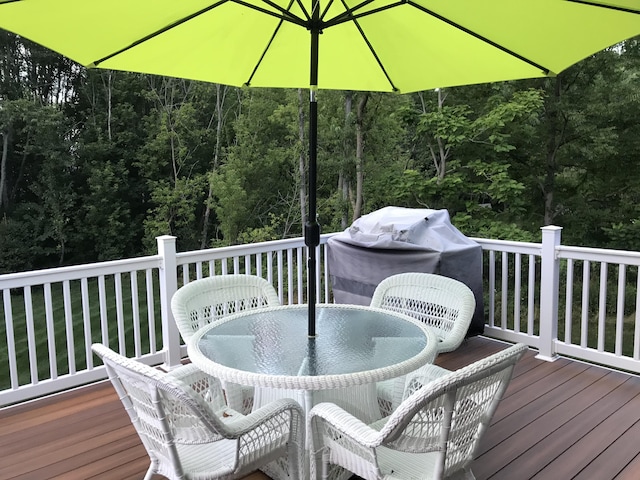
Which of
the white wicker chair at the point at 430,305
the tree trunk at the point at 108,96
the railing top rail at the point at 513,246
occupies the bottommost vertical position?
the white wicker chair at the point at 430,305

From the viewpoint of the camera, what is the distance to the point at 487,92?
9547 mm

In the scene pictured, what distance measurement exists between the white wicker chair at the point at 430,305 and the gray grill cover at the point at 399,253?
1043 millimetres

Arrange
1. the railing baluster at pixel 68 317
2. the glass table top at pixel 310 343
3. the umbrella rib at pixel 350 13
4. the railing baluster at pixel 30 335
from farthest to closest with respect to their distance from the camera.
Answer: the railing baluster at pixel 68 317
the railing baluster at pixel 30 335
the umbrella rib at pixel 350 13
the glass table top at pixel 310 343

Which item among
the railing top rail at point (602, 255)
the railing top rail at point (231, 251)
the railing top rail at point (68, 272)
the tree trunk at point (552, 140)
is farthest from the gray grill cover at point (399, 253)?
the tree trunk at point (552, 140)

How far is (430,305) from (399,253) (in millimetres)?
1299

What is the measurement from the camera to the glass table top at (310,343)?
2246mm

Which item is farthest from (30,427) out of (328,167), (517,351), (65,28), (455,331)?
(328,167)

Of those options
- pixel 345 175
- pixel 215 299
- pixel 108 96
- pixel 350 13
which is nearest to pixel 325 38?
pixel 350 13

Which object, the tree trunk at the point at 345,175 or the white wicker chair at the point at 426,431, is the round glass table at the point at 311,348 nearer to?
the white wicker chair at the point at 426,431

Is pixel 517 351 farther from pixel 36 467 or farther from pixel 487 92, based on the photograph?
pixel 487 92

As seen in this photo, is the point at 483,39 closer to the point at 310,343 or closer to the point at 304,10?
the point at 304,10

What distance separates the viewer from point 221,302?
10.7 ft

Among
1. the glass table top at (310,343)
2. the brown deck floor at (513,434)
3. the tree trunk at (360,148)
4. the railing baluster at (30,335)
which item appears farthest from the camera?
the tree trunk at (360,148)

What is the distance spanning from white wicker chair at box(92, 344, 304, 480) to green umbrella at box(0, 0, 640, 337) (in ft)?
1.96
